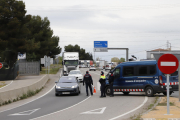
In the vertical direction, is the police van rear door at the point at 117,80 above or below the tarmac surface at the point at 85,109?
above

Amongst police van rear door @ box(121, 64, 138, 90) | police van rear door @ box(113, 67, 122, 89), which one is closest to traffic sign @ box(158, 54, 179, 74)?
police van rear door @ box(121, 64, 138, 90)

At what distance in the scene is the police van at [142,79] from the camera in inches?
739

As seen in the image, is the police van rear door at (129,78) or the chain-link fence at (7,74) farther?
the chain-link fence at (7,74)

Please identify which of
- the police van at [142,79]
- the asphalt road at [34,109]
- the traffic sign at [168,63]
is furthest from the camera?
the police van at [142,79]

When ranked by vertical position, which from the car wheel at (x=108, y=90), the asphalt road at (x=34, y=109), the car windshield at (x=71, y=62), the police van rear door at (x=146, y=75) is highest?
Answer: the car windshield at (x=71, y=62)

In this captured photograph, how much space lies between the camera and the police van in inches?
739

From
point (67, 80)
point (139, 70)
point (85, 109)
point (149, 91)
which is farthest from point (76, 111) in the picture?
point (67, 80)

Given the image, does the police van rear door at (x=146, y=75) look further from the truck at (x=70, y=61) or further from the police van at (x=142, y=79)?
the truck at (x=70, y=61)

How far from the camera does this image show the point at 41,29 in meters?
66.8

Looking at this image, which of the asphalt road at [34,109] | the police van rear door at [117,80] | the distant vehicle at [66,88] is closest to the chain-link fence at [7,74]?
the distant vehicle at [66,88]

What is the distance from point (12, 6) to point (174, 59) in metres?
36.2

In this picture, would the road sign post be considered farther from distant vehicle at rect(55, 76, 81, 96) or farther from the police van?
distant vehicle at rect(55, 76, 81, 96)

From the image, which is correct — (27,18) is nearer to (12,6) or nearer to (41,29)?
(12,6)

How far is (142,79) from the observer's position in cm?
1961
